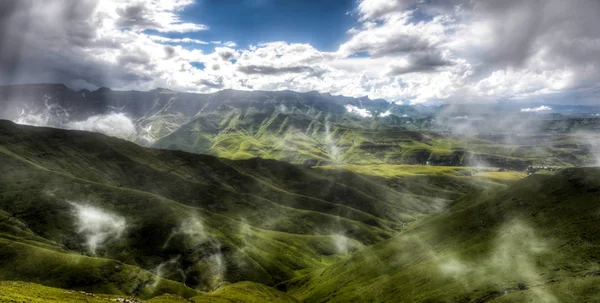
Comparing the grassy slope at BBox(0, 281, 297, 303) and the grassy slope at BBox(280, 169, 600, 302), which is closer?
the grassy slope at BBox(0, 281, 297, 303)

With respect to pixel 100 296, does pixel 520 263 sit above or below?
below

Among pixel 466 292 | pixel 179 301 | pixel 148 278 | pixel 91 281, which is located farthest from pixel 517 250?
pixel 91 281

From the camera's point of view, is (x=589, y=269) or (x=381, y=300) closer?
(x=589, y=269)

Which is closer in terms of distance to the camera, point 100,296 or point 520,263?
point 100,296

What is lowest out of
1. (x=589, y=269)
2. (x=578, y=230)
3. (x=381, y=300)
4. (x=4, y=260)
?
(x=381, y=300)

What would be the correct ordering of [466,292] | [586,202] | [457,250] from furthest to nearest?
[457,250] < [586,202] < [466,292]

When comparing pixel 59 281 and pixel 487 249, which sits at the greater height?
pixel 59 281

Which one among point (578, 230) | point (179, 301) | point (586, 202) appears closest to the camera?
point (179, 301)

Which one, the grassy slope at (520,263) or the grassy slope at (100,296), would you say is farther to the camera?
the grassy slope at (520,263)

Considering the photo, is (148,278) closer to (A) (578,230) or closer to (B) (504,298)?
(B) (504,298)

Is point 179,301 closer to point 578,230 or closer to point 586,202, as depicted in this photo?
point 578,230

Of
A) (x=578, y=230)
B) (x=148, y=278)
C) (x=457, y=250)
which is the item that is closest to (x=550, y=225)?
(x=578, y=230)
